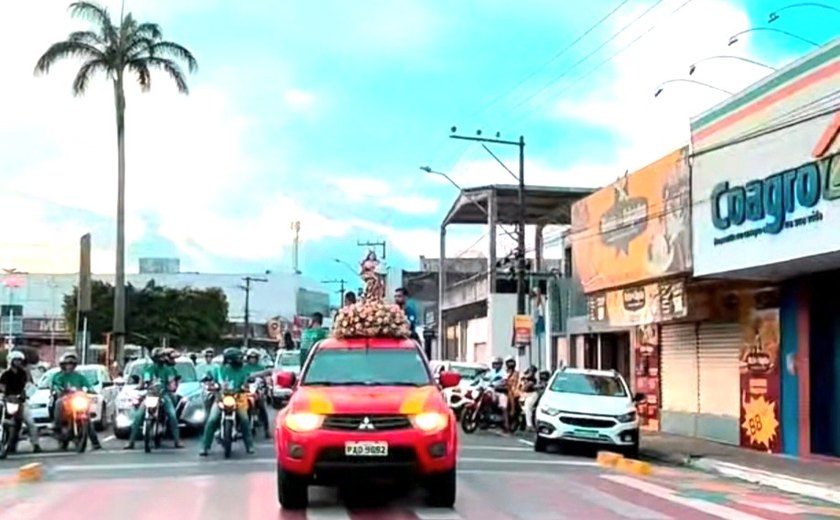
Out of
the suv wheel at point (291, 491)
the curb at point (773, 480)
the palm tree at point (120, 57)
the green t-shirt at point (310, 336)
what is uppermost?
the palm tree at point (120, 57)

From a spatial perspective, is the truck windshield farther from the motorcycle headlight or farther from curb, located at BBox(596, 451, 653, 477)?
the motorcycle headlight

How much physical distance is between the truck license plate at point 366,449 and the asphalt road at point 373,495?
652 mm

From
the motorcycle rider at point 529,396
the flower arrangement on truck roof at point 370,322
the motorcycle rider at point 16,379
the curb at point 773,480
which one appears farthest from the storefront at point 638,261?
the motorcycle rider at point 16,379

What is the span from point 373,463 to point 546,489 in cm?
376

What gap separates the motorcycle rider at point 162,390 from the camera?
2148 centimetres

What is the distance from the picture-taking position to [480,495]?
14.4m

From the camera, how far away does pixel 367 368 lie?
45.1 ft

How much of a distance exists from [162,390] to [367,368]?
8.80 metres

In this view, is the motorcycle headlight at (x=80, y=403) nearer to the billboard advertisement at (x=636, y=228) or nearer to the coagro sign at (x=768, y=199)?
the coagro sign at (x=768, y=199)

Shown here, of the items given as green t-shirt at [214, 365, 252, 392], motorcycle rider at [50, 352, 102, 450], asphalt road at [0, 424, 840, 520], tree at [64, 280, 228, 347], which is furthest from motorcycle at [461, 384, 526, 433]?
tree at [64, 280, 228, 347]

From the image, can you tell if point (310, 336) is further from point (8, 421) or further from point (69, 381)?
point (8, 421)

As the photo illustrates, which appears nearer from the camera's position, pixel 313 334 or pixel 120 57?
pixel 313 334

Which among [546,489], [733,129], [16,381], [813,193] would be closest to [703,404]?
[733,129]

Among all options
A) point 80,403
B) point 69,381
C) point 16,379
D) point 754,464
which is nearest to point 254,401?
point 80,403
